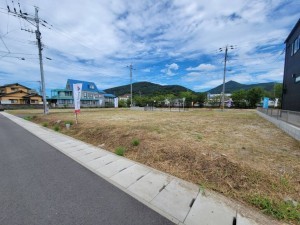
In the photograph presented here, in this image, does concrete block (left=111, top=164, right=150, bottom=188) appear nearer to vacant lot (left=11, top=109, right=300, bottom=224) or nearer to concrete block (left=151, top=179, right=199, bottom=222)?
vacant lot (left=11, top=109, right=300, bottom=224)

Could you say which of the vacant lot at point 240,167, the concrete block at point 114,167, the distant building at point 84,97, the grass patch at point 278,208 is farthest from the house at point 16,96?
the grass patch at point 278,208

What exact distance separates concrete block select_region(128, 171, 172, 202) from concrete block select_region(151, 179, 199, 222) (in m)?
0.11

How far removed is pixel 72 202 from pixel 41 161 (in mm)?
2656

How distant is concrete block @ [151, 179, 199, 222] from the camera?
8.00 ft

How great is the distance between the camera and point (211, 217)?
229 cm

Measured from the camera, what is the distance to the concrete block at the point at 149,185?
2.89 metres

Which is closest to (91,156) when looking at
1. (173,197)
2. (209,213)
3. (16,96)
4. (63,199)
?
(63,199)

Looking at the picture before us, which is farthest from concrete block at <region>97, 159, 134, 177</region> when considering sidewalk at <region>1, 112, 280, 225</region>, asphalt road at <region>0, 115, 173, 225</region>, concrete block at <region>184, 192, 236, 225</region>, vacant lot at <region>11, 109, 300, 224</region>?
concrete block at <region>184, 192, 236, 225</region>

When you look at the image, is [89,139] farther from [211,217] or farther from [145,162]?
[211,217]

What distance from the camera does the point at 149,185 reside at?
10.5 ft

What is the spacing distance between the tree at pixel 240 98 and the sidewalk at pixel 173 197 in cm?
4581

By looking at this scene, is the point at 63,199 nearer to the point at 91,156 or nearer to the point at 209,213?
the point at 91,156

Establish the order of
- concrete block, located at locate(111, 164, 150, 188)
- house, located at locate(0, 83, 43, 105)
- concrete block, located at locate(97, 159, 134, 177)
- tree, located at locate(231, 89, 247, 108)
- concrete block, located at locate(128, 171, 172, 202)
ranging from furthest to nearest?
tree, located at locate(231, 89, 247, 108), house, located at locate(0, 83, 43, 105), concrete block, located at locate(97, 159, 134, 177), concrete block, located at locate(111, 164, 150, 188), concrete block, located at locate(128, 171, 172, 202)

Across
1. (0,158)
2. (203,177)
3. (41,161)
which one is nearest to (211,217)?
(203,177)
